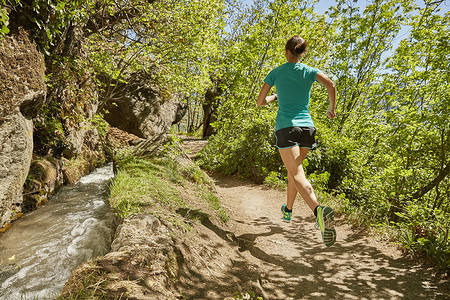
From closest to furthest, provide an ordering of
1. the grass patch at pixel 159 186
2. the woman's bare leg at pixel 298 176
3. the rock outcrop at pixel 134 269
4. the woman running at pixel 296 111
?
the rock outcrop at pixel 134 269 → the woman's bare leg at pixel 298 176 → the woman running at pixel 296 111 → the grass patch at pixel 159 186

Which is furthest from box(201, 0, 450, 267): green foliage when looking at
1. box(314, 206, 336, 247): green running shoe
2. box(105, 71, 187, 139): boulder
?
box(105, 71, 187, 139): boulder

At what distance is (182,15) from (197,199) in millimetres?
6168

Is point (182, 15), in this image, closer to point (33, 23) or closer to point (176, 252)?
point (33, 23)

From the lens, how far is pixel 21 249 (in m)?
3.29

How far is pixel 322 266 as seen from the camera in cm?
318

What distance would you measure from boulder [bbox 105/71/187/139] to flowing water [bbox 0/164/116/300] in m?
8.43

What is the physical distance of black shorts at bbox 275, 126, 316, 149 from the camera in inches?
115

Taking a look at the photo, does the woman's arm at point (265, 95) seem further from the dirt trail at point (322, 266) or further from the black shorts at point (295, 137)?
the dirt trail at point (322, 266)

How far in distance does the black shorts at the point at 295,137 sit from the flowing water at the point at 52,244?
2624 mm

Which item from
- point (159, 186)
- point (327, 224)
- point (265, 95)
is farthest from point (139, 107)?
point (327, 224)

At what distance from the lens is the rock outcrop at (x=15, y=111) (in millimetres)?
3553

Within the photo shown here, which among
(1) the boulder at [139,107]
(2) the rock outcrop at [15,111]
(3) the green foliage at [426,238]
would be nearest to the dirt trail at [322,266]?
(3) the green foliage at [426,238]

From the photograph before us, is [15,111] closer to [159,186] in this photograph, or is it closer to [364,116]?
[159,186]

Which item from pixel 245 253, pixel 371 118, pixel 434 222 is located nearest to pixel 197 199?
pixel 245 253
